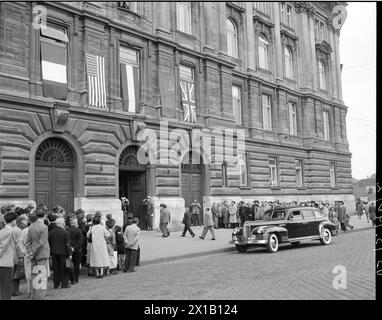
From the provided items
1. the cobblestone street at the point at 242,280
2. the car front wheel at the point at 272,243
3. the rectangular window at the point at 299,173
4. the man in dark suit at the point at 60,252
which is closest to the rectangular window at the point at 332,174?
the rectangular window at the point at 299,173

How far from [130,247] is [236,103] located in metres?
21.0

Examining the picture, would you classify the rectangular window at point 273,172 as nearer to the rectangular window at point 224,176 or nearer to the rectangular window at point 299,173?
the rectangular window at point 299,173

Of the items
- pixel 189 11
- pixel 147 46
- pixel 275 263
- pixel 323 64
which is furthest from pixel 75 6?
pixel 323 64

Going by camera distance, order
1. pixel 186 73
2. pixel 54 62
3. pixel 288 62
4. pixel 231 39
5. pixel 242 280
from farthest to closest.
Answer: pixel 288 62 → pixel 231 39 → pixel 186 73 → pixel 54 62 → pixel 242 280

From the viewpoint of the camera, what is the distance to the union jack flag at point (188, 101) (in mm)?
26922

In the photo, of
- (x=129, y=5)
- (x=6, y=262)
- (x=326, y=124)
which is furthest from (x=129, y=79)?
(x=326, y=124)

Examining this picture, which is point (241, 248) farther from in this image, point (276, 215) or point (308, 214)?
point (308, 214)

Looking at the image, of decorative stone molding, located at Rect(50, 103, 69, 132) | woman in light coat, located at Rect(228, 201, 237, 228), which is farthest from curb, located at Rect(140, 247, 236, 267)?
woman in light coat, located at Rect(228, 201, 237, 228)

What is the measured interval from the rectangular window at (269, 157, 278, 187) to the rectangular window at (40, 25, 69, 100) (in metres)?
19.0

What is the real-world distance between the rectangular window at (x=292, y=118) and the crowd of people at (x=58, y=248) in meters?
27.6

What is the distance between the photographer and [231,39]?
3291 centimetres

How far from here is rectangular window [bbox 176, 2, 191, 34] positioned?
2804cm

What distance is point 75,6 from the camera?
21547mm

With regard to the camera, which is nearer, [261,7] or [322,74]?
[261,7]
